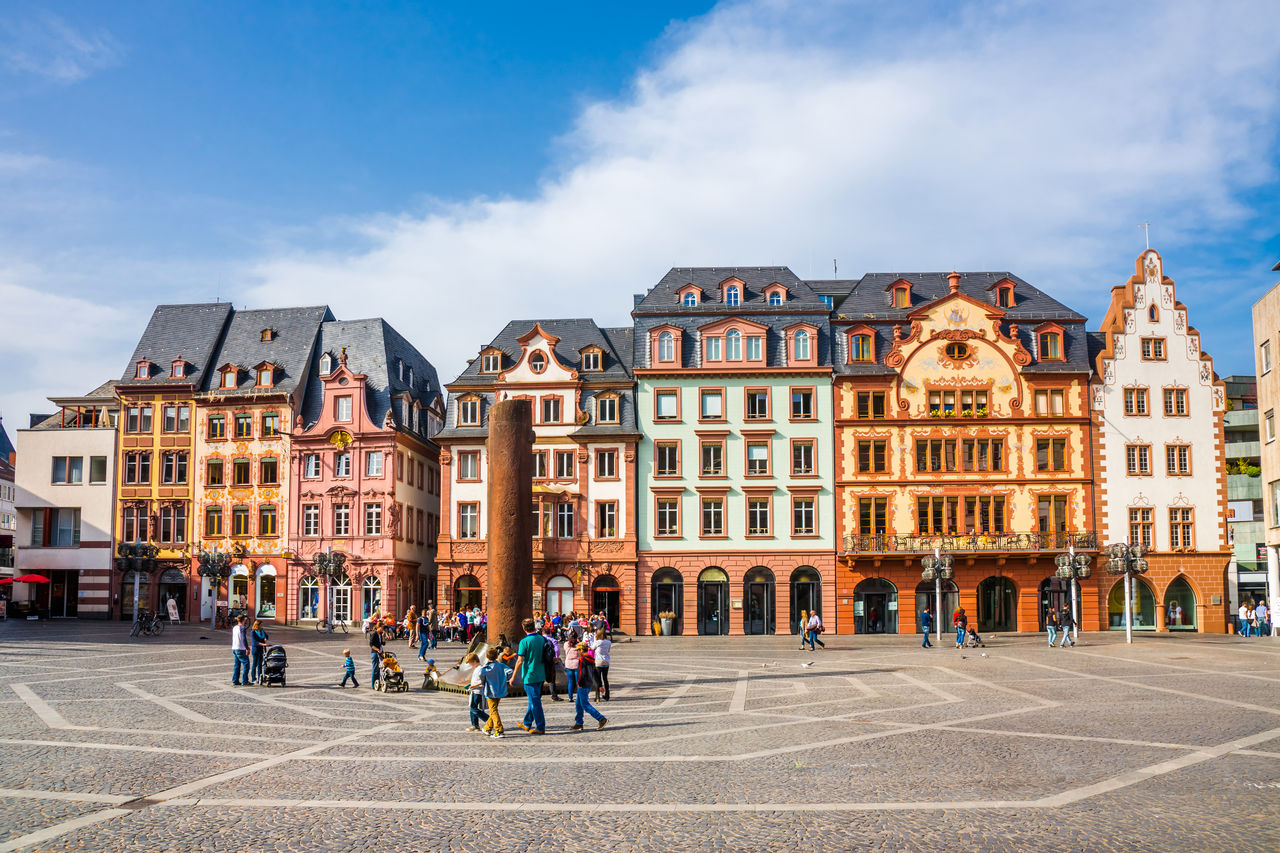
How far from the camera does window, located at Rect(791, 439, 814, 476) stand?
61031 millimetres

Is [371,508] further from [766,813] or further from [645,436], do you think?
[766,813]

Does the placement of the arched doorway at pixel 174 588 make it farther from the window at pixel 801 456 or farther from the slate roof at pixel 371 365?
the window at pixel 801 456

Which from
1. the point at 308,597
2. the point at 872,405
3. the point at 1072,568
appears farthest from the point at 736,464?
the point at 308,597

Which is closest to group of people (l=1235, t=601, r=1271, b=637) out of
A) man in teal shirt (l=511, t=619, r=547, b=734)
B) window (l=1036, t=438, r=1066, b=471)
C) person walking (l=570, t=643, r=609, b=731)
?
window (l=1036, t=438, r=1066, b=471)

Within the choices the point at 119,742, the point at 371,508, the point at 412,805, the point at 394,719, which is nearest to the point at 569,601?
the point at 371,508

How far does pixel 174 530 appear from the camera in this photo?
6888cm

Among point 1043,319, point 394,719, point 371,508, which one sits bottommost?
point 394,719

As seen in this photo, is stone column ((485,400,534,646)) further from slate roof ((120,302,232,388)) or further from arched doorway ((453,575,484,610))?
slate roof ((120,302,232,388))

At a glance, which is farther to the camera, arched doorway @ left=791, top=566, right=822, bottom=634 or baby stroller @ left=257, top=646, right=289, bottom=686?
arched doorway @ left=791, top=566, right=822, bottom=634

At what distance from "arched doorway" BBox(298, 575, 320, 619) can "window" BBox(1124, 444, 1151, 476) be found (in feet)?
144

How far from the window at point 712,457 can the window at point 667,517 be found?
2324mm

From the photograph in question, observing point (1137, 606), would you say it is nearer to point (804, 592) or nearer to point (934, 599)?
point (934, 599)

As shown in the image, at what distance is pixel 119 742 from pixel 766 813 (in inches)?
464

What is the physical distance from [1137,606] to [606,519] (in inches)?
1086
